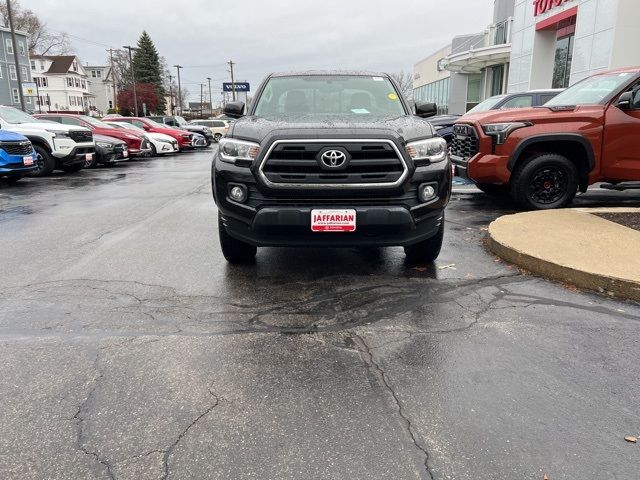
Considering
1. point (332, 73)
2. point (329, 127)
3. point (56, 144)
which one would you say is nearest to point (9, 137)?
point (56, 144)

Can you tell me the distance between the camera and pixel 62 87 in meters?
89.8

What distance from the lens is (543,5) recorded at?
2230cm

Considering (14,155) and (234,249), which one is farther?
(14,155)

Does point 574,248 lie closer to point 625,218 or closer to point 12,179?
point 625,218

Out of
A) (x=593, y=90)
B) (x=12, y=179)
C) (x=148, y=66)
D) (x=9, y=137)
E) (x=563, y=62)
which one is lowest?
(x=12, y=179)

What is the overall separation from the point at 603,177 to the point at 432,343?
Answer: 5.64 metres

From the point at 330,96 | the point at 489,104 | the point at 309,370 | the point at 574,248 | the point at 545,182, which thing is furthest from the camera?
the point at 489,104

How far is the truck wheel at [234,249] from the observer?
16.3ft

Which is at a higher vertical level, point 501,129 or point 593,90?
point 593,90

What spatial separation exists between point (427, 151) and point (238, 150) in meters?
1.61

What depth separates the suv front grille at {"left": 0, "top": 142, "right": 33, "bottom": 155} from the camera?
11.2 metres

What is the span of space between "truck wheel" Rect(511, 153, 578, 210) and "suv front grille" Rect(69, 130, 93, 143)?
12.1 m

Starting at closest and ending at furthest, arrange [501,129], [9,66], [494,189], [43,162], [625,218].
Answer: [625,218] < [501,129] < [494,189] < [43,162] < [9,66]

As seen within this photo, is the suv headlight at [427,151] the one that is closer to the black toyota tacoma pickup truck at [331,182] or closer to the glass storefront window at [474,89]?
the black toyota tacoma pickup truck at [331,182]
